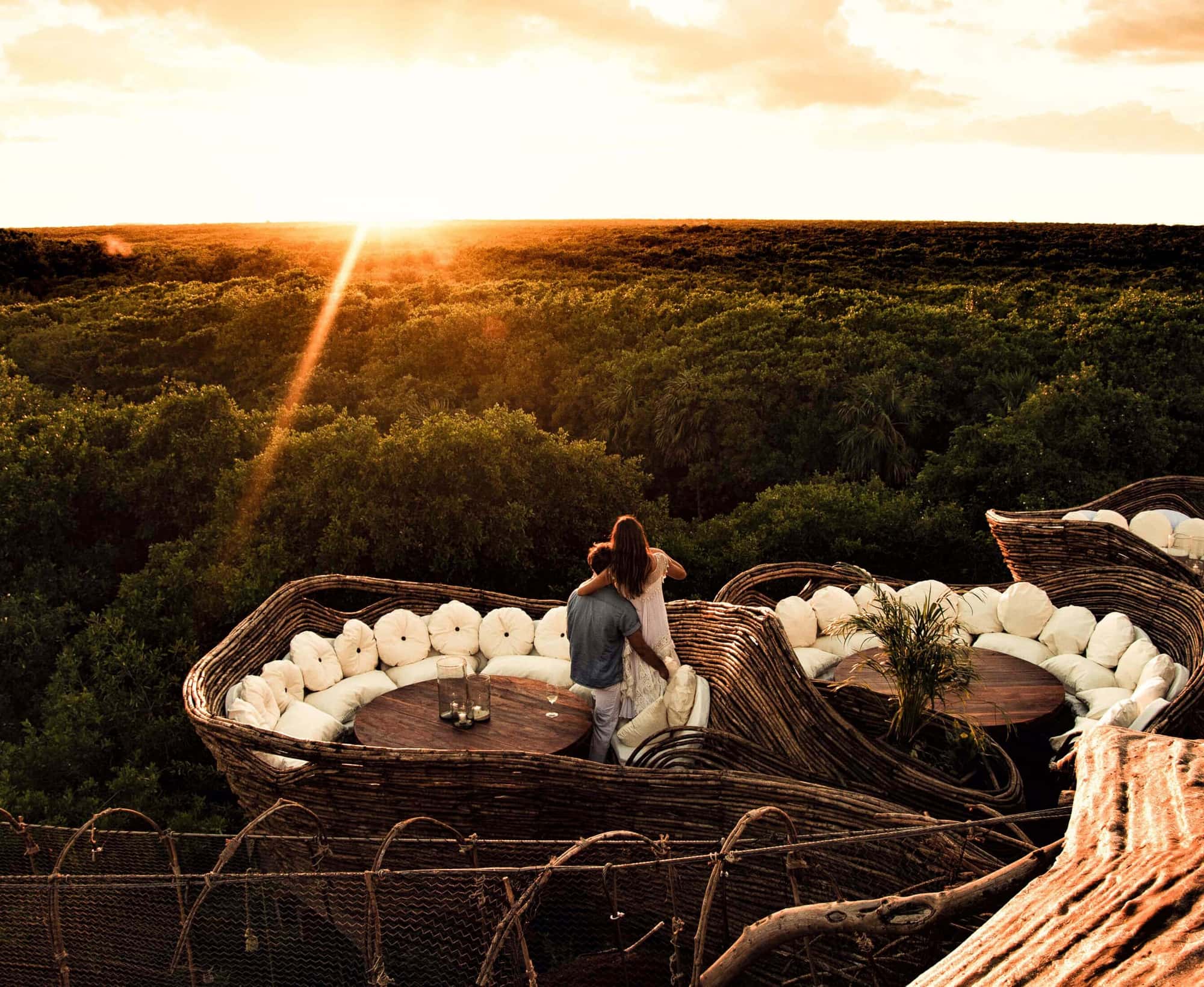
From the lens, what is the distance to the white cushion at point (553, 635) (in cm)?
657

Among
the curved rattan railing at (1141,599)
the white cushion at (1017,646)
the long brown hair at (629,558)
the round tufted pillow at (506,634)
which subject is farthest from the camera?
the round tufted pillow at (506,634)

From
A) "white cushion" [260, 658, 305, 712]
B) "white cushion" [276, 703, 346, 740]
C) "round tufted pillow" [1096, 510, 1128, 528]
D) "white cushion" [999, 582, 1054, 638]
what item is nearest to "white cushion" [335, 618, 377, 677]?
"white cushion" [260, 658, 305, 712]

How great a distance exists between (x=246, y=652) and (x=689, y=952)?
10.4ft

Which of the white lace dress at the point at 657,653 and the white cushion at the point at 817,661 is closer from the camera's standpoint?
the white lace dress at the point at 657,653

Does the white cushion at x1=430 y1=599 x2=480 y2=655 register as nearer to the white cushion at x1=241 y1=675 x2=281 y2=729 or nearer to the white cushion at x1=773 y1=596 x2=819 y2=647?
the white cushion at x1=241 y1=675 x2=281 y2=729

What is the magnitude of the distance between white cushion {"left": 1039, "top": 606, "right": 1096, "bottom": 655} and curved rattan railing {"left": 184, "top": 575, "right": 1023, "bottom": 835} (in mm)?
1842

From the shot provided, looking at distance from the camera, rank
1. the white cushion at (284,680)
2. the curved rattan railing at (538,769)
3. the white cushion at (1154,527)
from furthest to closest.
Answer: the white cushion at (1154,527) → the white cushion at (284,680) → the curved rattan railing at (538,769)

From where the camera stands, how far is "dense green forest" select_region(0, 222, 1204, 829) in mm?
8586

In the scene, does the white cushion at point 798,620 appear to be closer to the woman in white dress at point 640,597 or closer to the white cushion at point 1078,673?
the woman in white dress at point 640,597

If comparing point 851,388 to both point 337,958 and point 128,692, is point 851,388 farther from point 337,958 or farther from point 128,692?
point 337,958

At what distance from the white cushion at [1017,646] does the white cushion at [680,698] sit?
2467 millimetres

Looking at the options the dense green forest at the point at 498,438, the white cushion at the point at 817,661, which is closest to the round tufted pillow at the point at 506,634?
the white cushion at the point at 817,661

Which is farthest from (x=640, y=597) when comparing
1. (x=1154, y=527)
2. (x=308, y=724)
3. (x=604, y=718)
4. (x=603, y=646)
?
(x=1154, y=527)

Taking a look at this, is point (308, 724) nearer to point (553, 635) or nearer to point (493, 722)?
point (493, 722)
